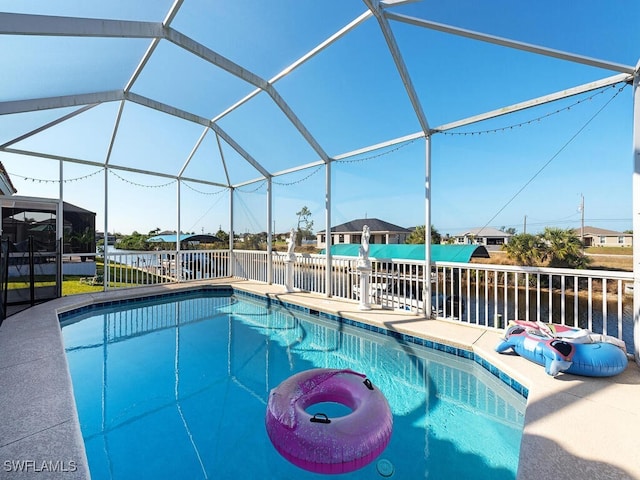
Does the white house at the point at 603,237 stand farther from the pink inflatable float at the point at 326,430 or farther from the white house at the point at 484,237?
Result: the pink inflatable float at the point at 326,430

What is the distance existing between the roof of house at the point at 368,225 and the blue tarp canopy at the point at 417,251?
0.34 m

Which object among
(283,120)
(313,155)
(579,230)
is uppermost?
(283,120)

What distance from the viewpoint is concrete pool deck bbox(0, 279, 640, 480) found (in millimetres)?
1769

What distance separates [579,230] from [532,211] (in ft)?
2.15

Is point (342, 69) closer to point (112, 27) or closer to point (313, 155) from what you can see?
point (313, 155)

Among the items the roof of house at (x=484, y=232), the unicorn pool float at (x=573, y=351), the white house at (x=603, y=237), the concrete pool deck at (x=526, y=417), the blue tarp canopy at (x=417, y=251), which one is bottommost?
the concrete pool deck at (x=526, y=417)

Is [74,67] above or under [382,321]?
above

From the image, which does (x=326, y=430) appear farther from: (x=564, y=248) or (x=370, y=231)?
(x=370, y=231)

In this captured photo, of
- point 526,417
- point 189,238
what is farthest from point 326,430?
point 189,238

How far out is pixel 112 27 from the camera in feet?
11.1

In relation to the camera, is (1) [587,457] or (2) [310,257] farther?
(2) [310,257]

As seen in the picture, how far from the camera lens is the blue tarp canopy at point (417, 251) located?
189 inches

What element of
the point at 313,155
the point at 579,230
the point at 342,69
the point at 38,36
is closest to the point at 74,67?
the point at 38,36

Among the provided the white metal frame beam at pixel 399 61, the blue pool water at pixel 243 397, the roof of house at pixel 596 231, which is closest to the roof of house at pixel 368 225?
the white metal frame beam at pixel 399 61
